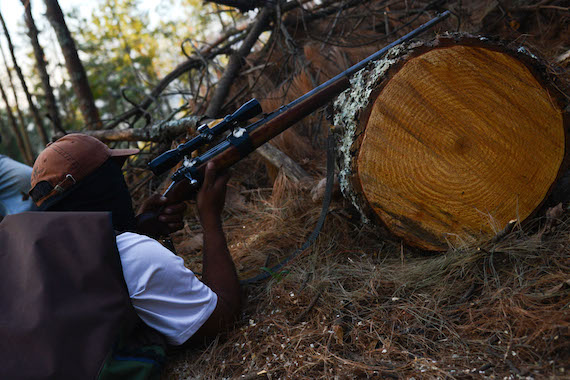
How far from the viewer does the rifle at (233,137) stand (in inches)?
97.0

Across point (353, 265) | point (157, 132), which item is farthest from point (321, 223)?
point (157, 132)

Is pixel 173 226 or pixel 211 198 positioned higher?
pixel 211 198

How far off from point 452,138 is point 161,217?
181cm

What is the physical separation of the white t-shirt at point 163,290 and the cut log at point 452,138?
1.05 metres

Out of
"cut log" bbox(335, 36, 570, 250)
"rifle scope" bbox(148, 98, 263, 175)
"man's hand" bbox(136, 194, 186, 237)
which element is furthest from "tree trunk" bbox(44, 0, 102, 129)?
"cut log" bbox(335, 36, 570, 250)

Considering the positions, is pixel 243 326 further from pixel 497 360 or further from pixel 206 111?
pixel 206 111

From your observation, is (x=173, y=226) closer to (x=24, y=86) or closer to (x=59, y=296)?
(x=59, y=296)

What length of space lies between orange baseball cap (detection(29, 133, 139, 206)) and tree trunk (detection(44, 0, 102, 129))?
142 inches

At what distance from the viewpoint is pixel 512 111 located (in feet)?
7.63

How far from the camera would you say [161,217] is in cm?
261

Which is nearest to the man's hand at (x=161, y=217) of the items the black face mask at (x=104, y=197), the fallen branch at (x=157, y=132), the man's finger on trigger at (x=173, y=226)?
the man's finger on trigger at (x=173, y=226)

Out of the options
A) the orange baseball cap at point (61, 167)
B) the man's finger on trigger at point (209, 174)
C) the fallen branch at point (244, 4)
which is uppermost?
the fallen branch at point (244, 4)

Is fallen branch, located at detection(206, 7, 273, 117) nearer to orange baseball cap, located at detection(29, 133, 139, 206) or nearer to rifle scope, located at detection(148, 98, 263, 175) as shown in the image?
rifle scope, located at detection(148, 98, 263, 175)

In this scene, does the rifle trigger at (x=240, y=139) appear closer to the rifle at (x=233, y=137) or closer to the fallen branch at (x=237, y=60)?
the rifle at (x=233, y=137)
